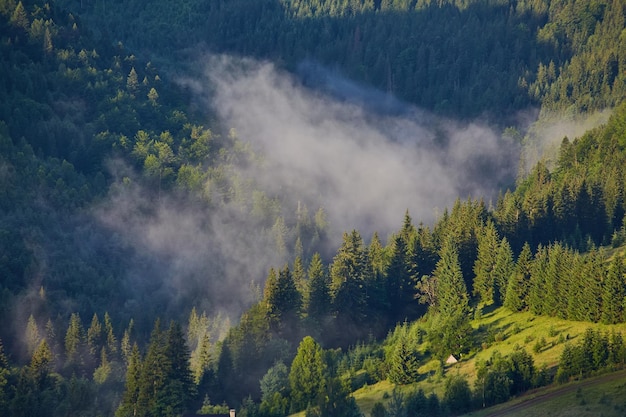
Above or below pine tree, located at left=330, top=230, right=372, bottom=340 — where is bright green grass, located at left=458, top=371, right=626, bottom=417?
below

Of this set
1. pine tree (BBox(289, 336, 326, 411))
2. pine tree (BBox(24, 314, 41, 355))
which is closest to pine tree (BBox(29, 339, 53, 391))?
pine tree (BBox(24, 314, 41, 355))

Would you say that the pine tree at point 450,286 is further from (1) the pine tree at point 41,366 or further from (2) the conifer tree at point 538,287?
(1) the pine tree at point 41,366

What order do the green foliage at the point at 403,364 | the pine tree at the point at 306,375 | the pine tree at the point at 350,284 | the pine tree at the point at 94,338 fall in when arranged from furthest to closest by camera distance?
the pine tree at the point at 94,338
the pine tree at the point at 350,284
the pine tree at the point at 306,375
the green foliage at the point at 403,364

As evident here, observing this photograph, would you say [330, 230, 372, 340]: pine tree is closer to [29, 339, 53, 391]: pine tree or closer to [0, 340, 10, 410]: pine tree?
[29, 339, 53, 391]: pine tree

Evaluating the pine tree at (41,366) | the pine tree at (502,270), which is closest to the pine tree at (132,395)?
the pine tree at (41,366)

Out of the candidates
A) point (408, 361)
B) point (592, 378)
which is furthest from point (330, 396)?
point (592, 378)

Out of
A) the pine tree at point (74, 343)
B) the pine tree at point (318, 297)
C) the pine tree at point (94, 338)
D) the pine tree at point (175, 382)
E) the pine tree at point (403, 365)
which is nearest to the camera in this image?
the pine tree at point (403, 365)

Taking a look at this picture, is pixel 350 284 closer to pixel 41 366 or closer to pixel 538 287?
pixel 538 287

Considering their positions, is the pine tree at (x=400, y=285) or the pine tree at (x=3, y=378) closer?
the pine tree at (x=3, y=378)

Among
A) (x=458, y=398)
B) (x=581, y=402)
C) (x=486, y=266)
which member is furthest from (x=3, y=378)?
(x=581, y=402)

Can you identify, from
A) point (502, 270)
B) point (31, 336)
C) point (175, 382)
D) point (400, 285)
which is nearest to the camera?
point (175, 382)

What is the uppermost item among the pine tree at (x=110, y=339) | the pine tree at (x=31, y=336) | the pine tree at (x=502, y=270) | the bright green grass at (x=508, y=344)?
the pine tree at (x=31, y=336)

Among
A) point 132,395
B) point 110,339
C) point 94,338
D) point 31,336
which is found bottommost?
point 132,395

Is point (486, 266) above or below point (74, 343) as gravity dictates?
below
